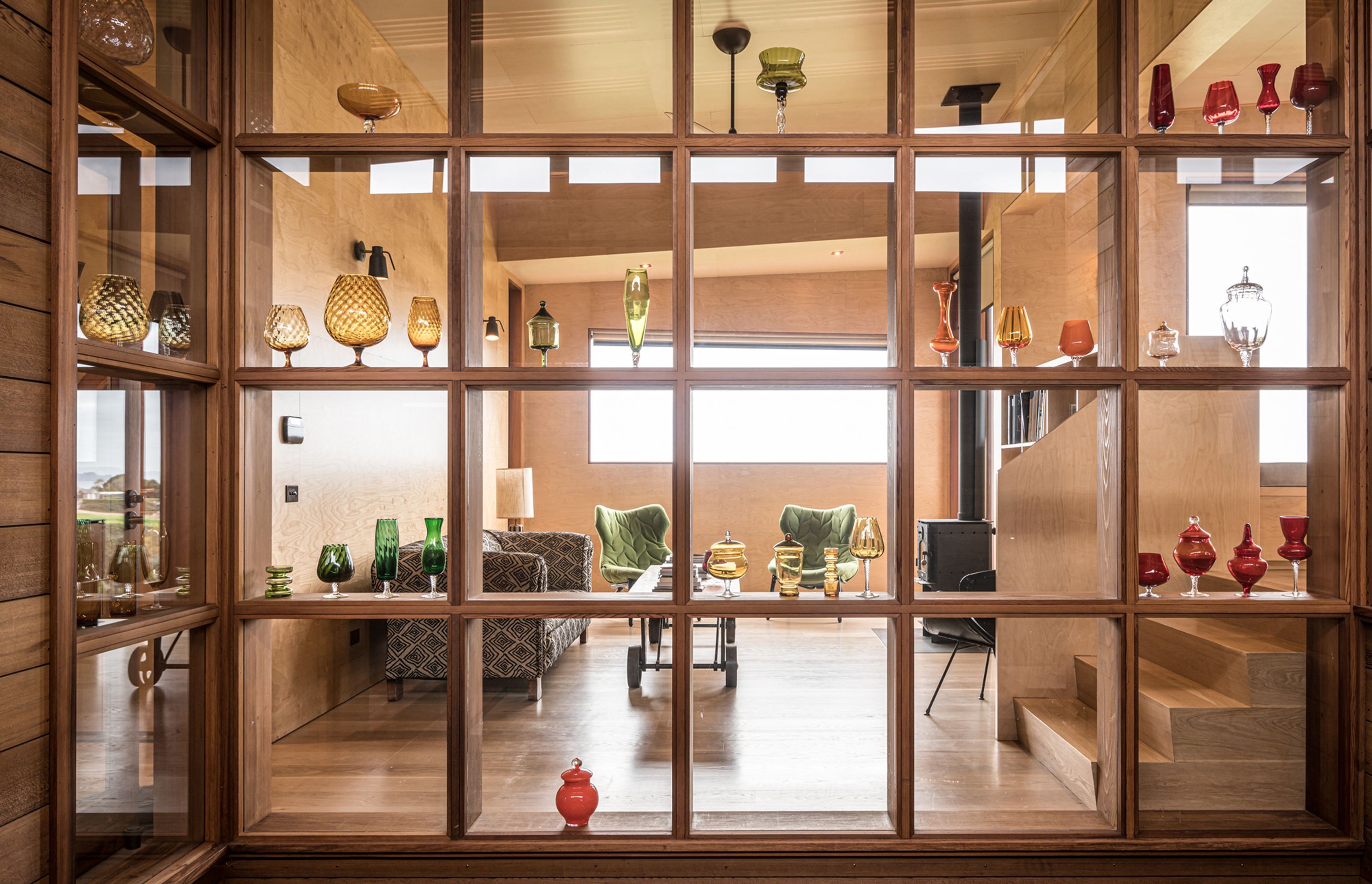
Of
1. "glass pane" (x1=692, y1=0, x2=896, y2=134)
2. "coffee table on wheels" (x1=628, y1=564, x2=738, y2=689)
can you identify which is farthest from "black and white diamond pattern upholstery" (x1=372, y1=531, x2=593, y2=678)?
"glass pane" (x1=692, y1=0, x2=896, y2=134)

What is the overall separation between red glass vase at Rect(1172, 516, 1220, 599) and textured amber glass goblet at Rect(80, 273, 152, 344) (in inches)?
107

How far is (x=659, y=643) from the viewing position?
2105 millimetres

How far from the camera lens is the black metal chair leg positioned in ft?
7.52

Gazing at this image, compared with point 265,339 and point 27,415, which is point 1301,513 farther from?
point 27,415

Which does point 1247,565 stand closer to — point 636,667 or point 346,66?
point 636,667

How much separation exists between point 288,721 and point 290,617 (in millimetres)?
384

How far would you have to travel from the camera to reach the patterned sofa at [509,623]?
2.14 meters

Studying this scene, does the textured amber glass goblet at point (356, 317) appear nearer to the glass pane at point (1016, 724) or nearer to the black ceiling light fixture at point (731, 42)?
the black ceiling light fixture at point (731, 42)

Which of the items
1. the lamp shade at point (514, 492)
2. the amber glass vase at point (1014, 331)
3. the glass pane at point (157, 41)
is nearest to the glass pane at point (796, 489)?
the amber glass vase at point (1014, 331)

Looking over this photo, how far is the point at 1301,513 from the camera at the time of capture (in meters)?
2.13

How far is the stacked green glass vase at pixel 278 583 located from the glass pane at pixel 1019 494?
1.72m

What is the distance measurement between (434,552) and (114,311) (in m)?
0.93

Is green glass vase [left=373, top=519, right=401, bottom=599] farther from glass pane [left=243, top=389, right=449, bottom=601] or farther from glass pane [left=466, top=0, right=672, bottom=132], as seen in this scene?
glass pane [left=466, top=0, right=672, bottom=132]

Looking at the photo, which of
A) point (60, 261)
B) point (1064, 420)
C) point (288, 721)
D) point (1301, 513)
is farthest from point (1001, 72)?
point (288, 721)
